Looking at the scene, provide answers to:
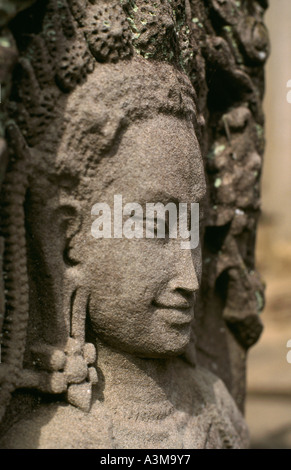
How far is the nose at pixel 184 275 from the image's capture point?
5.10 feet

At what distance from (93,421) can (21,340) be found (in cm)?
26

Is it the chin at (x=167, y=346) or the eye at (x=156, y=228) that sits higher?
the eye at (x=156, y=228)

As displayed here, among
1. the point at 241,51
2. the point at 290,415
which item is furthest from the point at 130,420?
the point at 290,415

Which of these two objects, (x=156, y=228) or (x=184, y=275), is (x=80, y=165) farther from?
(x=184, y=275)

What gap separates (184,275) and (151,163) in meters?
0.27

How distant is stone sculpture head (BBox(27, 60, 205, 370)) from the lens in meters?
1.45

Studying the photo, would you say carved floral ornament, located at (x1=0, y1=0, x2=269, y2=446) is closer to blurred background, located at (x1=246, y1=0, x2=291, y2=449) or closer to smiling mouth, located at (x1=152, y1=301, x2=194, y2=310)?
smiling mouth, located at (x1=152, y1=301, x2=194, y2=310)

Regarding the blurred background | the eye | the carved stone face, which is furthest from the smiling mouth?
the blurred background

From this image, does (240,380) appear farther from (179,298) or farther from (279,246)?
(279,246)

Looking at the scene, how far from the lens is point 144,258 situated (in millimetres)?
1508

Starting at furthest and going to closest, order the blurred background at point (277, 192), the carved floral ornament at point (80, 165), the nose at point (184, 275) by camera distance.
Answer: the blurred background at point (277, 192), the nose at point (184, 275), the carved floral ornament at point (80, 165)

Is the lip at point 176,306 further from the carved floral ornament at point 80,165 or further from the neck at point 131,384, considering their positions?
the neck at point 131,384

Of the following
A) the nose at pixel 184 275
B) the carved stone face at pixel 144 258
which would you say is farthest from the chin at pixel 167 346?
the nose at pixel 184 275

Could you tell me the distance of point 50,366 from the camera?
1.48m
